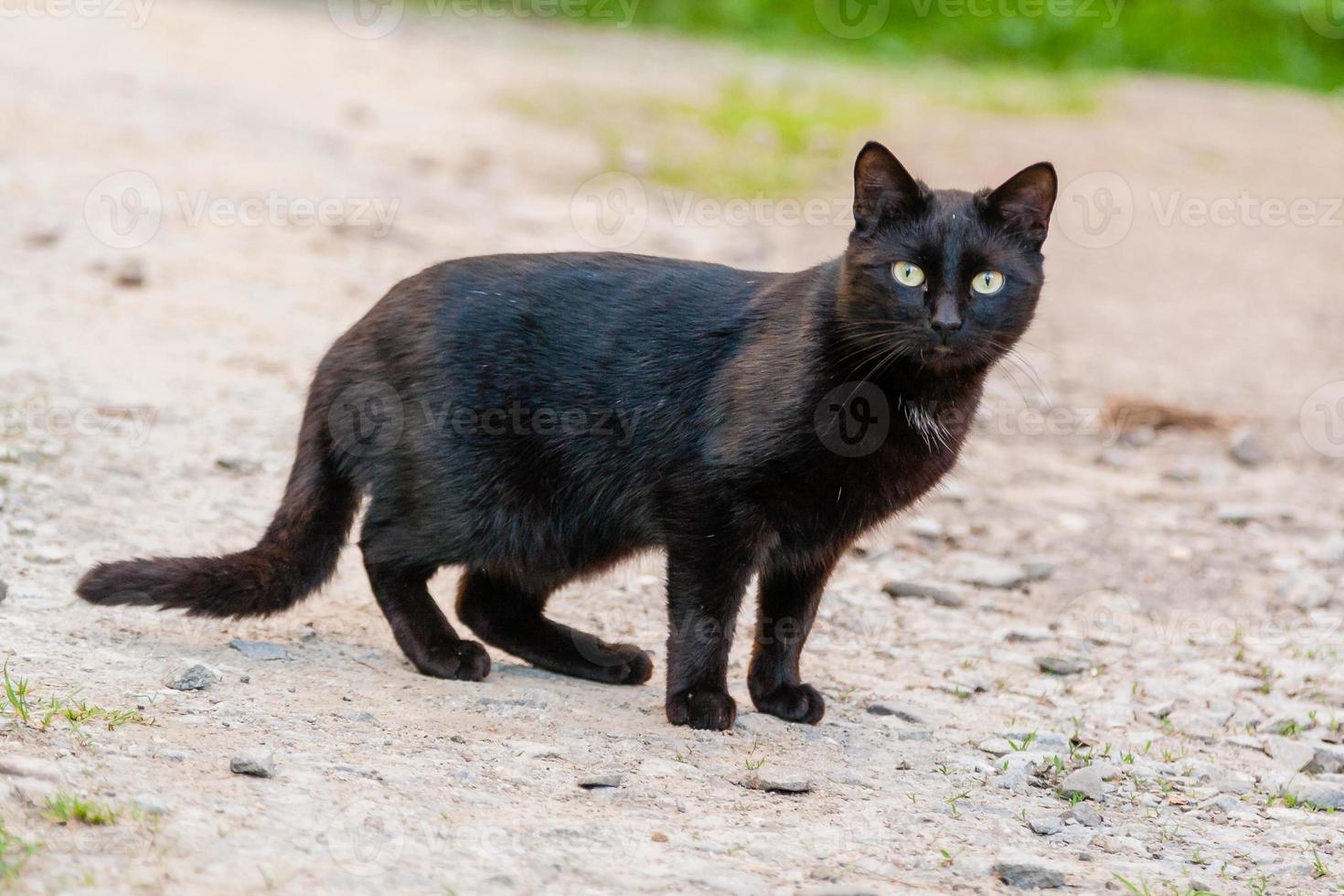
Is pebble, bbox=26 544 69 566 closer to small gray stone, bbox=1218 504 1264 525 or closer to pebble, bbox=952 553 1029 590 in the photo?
pebble, bbox=952 553 1029 590

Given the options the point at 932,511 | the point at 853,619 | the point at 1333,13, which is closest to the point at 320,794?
the point at 853,619

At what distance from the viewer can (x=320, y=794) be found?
A: 8.93 feet

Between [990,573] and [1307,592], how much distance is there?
3.52 feet

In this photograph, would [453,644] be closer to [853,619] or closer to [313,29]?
[853,619]

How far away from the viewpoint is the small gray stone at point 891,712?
378cm

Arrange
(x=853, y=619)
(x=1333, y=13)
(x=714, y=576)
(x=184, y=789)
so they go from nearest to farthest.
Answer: (x=184, y=789) → (x=714, y=576) → (x=853, y=619) → (x=1333, y=13)

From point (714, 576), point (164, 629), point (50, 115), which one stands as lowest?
point (164, 629)

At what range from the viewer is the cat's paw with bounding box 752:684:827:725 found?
146 inches

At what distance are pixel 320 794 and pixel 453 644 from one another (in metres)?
1.04

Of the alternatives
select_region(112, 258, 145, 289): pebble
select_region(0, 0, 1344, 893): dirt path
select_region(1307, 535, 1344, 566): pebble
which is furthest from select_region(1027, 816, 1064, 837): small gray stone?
select_region(112, 258, 145, 289): pebble

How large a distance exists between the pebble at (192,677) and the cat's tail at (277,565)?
10.7 inches

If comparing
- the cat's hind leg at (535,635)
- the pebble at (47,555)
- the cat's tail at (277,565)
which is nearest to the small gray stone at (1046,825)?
the cat's hind leg at (535,635)

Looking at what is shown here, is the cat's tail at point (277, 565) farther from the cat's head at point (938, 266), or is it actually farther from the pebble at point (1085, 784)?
the pebble at point (1085, 784)

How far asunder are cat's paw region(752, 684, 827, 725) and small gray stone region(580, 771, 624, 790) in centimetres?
78
